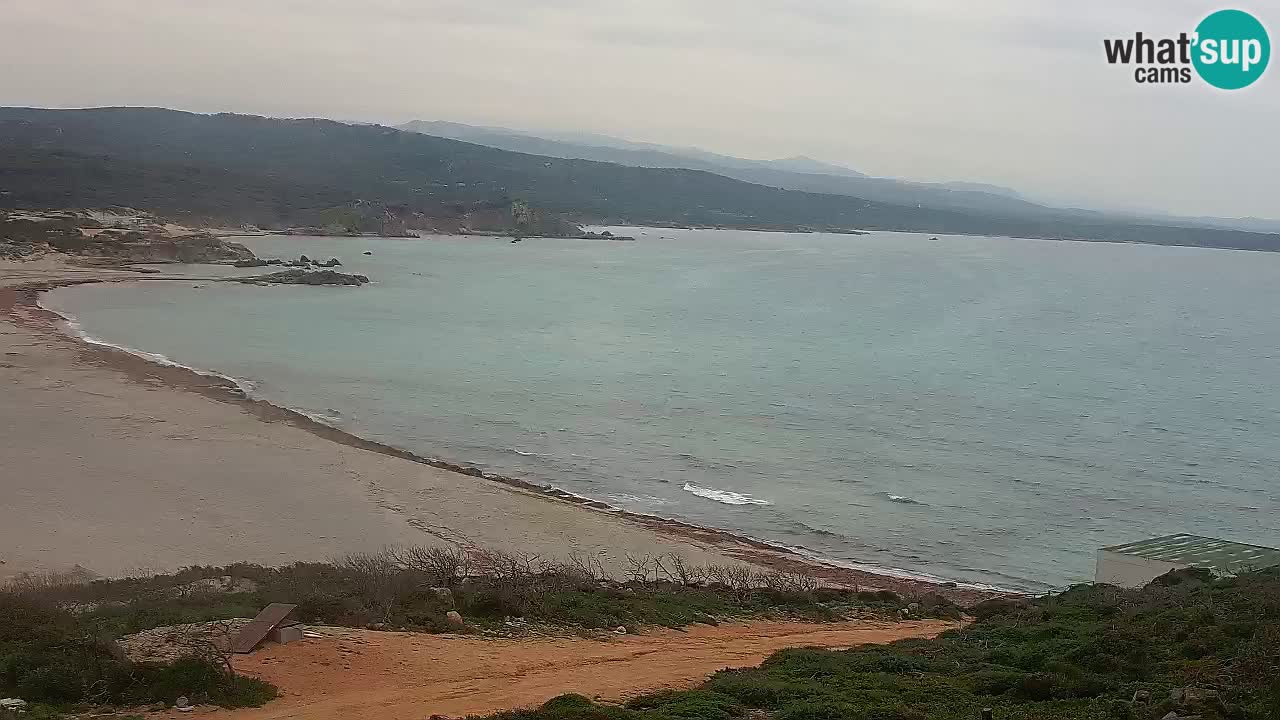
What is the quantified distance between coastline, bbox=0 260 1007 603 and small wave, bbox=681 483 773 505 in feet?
7.22

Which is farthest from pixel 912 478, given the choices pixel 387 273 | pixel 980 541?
pixel 387 273

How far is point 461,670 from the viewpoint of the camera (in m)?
9.02

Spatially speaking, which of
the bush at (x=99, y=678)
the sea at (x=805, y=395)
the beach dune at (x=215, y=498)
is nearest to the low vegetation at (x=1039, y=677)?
the bush at (x=99, y=678)

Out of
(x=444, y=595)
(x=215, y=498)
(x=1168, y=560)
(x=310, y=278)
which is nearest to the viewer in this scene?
(x=444, y=595)

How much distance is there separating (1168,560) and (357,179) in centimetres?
13470

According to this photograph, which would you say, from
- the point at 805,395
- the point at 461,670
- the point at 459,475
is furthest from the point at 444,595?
the point at 805,395

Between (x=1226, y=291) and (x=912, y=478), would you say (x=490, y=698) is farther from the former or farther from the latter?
(x=1226, y=291)

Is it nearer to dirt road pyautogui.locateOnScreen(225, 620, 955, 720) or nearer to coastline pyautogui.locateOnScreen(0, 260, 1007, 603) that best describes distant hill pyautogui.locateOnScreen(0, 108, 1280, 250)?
coastline pyautogui.locateOnScreen(0, 260, 1007, 603)

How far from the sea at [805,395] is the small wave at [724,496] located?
0.29ft

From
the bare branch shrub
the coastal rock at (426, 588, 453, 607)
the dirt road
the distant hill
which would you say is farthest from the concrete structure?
the distant hill

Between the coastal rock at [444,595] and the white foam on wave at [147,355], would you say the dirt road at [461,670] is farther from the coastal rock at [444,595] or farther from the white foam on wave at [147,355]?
the white foam on wave at [147,355]

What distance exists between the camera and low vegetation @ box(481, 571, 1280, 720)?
672 centimetres

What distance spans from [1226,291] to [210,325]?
90.1m

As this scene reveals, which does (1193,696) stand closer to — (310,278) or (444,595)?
(444,595)
